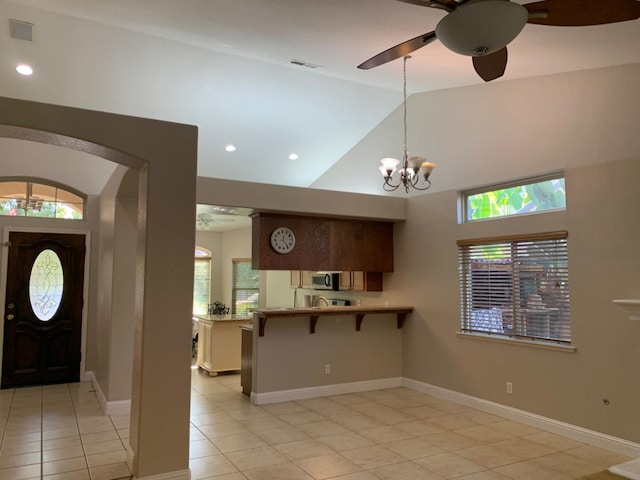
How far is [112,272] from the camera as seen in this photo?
5.07m

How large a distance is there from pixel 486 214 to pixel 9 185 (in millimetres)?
6301

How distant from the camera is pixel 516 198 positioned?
498 centimetres

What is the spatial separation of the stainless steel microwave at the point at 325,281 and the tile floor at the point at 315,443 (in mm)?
2058

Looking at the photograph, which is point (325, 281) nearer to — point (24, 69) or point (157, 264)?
point (157, 264)

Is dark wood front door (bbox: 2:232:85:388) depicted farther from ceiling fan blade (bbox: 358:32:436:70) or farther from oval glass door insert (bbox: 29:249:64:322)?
ceiling fan blade (bbox: 358:32:436:70)

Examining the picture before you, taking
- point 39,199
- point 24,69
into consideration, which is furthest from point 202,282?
point 24,69

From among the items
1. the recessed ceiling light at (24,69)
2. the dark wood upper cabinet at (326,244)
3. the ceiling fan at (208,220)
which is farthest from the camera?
the ceiling fan at (208,220)

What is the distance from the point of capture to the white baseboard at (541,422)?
388 centimetres

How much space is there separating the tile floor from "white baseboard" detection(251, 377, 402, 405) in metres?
0.12

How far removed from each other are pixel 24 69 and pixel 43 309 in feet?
10.6

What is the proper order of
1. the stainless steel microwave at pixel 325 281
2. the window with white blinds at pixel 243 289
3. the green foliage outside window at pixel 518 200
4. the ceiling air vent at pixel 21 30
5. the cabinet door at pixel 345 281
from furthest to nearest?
the window with white blinds at pixel 243 289, the stainless steel microwave at pixel 325 281, the cabinet door at pixel 345 281, the green foliage outside window at pixel 518 200, the ceiling air vent at pixel 21 30

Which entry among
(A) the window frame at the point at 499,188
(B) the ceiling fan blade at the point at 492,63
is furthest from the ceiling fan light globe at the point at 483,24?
(A) the window frame at the point at 499,188

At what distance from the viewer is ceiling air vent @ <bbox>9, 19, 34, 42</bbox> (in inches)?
171

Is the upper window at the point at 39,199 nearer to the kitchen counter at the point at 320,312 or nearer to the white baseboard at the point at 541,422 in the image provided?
the kitchen counter at the point at 320,312
